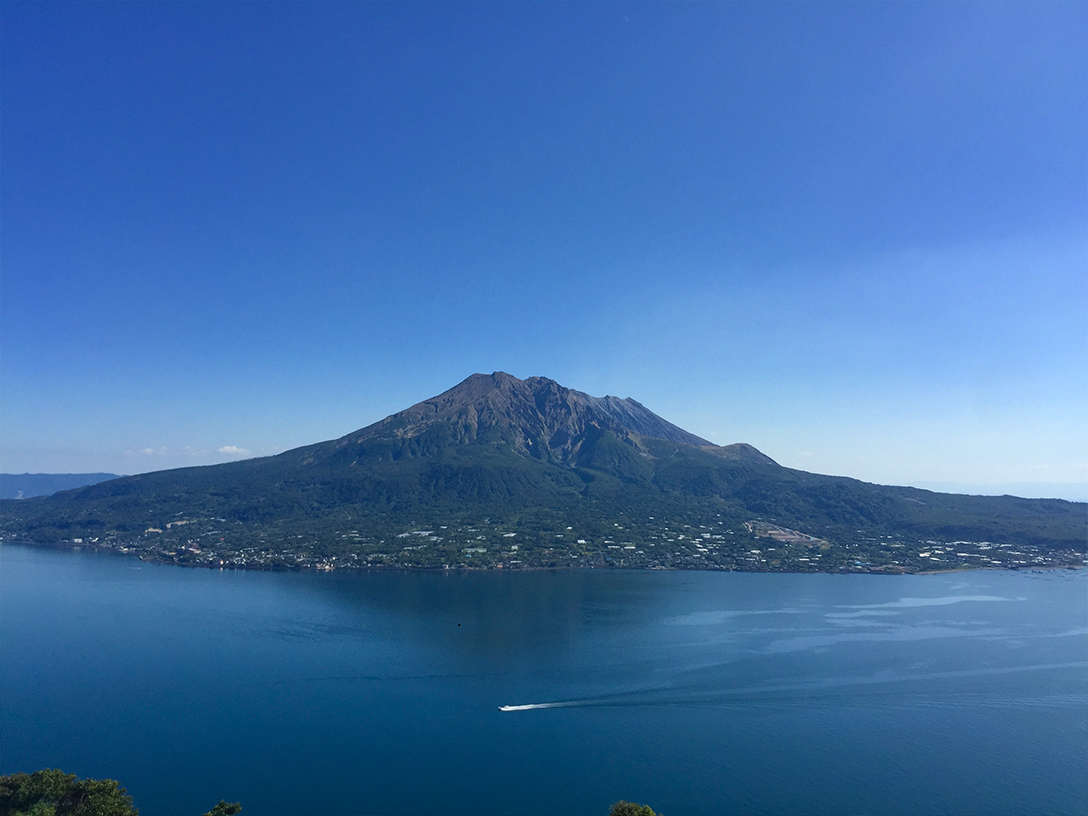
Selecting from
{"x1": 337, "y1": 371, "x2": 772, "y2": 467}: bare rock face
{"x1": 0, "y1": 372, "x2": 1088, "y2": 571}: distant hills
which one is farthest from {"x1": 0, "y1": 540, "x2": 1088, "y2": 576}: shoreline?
{"x1": 337, "y1": 371, "x2": 772, "y2": 467}: bare rock face

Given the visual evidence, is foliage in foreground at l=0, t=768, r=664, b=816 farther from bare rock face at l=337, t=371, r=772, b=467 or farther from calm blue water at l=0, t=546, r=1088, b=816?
bare rock face at l=337, t=371, r=772, b=467

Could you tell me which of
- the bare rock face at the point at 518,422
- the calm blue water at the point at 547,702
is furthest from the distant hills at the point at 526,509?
the calm blue water at the point at 547,702

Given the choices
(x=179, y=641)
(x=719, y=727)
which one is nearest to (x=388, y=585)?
(x=179, y=641)

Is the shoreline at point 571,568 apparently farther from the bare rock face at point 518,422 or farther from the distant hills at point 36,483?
the distant hills at point 36,483

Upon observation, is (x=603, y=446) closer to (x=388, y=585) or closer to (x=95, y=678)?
(x=388, y=585)

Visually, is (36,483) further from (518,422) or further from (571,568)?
(571,568)

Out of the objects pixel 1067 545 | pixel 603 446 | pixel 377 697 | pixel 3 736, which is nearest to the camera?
pixel 3 736
